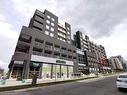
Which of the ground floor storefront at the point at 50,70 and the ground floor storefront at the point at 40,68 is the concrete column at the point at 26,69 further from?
the ground floor storefront at the point at 50,70

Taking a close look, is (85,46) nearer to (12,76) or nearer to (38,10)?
(38,10)

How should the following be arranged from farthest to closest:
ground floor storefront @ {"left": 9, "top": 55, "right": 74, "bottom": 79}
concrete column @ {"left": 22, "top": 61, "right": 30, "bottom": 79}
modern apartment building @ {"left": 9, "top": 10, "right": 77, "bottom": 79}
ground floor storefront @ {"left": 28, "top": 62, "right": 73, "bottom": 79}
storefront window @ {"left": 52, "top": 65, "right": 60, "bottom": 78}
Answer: storefront window @ {"left": 52, "top": 65, "right": 60, "bottom": 78} < ground floor storefront @ {"left": 28, "top": 62, "right": 73, "bottom": 79} < modern apartment building @ {"left": 9, "top": 10, "right": 77, "bottom": 79} < ground floor storefront @ {"left": 9, "top": 55, "right": 74, "bottom": 79} < concrete column @ {"left": 22, "top": 61, "right": 30, "bottom": 79}

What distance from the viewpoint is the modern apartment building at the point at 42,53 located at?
32750mm

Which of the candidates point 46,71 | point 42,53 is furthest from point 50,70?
point 42,53

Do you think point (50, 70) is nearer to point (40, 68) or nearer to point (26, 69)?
point (40, 68)

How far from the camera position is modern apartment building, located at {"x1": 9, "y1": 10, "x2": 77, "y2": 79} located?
107 ft

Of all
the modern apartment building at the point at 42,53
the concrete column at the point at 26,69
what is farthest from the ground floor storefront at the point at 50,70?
the concrete column at the point at 26,69

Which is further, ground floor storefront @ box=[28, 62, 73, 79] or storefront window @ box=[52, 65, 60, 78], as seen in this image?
storefront window @ box=[52, 65, 60, 78]

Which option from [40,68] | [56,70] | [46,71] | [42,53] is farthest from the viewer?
[56,70]

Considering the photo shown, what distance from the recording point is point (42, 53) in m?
38.4

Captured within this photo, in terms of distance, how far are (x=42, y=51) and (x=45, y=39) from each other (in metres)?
5.36

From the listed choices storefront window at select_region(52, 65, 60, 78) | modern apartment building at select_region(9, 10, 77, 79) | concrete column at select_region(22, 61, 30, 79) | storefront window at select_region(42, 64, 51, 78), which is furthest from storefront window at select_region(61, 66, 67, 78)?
concrete column at select_region(22, 61, 30, 79)

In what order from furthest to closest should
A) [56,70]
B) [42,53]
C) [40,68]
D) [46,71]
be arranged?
[56,70]
[42,53]
[46,71]
[40,68]

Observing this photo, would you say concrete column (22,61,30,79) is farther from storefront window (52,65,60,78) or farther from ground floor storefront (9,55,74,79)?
storefront window (52,65,60,78)
